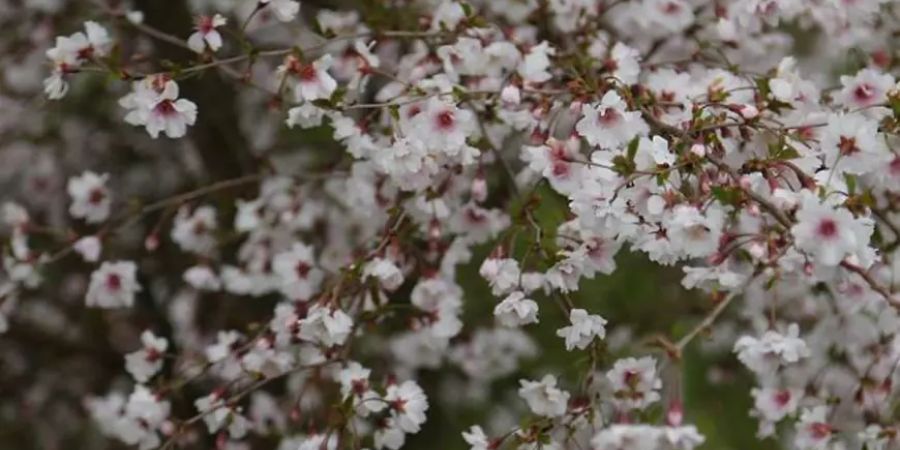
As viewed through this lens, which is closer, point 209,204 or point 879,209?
point 879,209

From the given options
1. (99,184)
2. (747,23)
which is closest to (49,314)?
(99,184)

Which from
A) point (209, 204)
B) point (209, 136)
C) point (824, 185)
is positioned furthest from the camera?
point (209, 136)

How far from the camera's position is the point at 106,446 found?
12.3ft

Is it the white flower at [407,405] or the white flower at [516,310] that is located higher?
the white flower at [516,310]

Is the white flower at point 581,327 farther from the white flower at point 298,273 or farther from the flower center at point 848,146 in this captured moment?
the white flower at point 298,273

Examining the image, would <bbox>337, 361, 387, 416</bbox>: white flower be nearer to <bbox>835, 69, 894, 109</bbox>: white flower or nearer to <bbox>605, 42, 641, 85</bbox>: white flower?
<bbox>605, 42, 641, 85</bbox>: white flower

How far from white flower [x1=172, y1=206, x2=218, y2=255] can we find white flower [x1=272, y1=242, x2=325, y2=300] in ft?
1.04

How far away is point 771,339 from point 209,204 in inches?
56.2

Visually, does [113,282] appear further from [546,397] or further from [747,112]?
[747,112]

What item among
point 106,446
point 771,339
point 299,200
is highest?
point 771,339

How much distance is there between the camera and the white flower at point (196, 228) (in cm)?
268

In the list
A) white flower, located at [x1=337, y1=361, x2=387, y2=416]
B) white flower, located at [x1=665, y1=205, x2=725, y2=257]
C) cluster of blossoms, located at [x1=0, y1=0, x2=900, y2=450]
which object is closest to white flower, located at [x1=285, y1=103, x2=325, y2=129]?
cluster of blossoms, located at [x1=0, y1=0, x2=900, y2=450]

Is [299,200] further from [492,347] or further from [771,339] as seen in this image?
[771,339]

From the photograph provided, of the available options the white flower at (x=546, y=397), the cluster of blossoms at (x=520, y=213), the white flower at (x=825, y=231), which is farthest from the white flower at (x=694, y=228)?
the white flower at (x=546, y=397)
